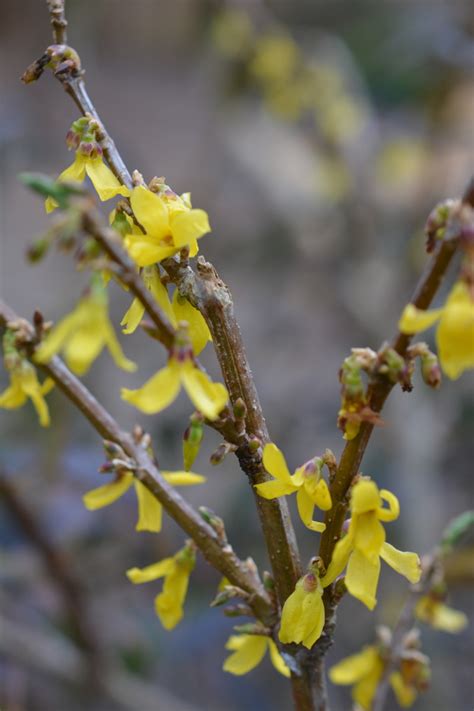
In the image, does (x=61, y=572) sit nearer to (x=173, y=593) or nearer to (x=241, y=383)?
(x=173, y=593)

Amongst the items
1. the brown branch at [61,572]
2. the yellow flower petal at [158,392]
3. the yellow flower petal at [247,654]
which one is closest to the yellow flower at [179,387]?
the yellow flower petal at [158,392]

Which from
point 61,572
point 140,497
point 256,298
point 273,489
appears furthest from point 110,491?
point 256,298

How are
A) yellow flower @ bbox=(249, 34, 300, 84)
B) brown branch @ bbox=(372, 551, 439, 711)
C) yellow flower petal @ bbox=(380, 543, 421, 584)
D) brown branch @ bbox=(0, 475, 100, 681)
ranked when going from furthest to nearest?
yellow flower @ bbox=(249, 34, 300, 84)
brown branch @ bbox=(0, 475, 100, 681)
brown branch @ bbox=(372, 551, 439, 711)
yellow flower petal @ bbox=(380, 543, 421, 584)

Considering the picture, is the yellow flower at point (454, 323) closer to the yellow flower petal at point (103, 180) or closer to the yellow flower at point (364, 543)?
the yellow flower at point (364, 543)

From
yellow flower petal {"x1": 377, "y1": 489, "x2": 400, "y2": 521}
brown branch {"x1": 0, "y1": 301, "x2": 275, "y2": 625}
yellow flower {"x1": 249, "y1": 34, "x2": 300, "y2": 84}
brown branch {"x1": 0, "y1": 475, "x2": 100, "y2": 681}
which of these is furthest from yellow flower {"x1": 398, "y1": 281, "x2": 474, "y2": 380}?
yellow flower {"x1": 249, "y1": 34, "x2": 300, "y2": 84}

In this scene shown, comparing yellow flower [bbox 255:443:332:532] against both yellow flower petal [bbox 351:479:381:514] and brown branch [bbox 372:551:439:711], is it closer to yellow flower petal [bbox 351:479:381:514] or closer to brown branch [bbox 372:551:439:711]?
yellow flower petal [bbox 351:479:381:514]
